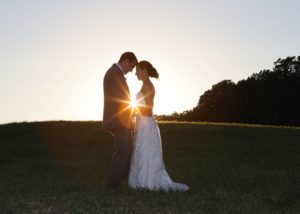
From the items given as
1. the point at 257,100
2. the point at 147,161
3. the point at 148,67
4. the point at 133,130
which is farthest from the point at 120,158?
the point at 257,100

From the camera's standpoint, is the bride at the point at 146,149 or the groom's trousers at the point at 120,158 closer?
the groom's trousers at the point at 120,158

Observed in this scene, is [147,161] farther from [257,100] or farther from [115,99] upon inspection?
[257,100]

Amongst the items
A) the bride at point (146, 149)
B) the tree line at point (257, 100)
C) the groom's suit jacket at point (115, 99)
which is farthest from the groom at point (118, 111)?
the tree line at point (257, 100)

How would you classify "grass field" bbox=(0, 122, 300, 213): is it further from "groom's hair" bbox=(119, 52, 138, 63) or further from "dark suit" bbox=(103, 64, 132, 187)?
"groom's hair" bbox=(119, 52, 138, 63)

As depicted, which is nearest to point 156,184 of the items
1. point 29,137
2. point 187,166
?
point 187,166

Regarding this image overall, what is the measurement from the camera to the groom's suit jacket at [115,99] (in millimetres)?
14500

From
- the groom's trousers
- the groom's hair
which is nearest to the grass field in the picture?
the groom's trousers

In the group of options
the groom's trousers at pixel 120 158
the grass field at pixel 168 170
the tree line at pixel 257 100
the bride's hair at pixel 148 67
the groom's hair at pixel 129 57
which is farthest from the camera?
the tree line at pixel 257 100

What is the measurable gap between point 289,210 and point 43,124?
1318 inches

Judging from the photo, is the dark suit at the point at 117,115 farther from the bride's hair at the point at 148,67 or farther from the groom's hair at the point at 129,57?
the bride's hair at the point at 148,67

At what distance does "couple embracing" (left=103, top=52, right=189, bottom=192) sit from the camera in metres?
14.5

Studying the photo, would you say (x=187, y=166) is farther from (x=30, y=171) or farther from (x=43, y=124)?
(x=43, y=124)

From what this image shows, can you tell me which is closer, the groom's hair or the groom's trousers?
the groom's trousers

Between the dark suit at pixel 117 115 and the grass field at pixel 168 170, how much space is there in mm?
556
